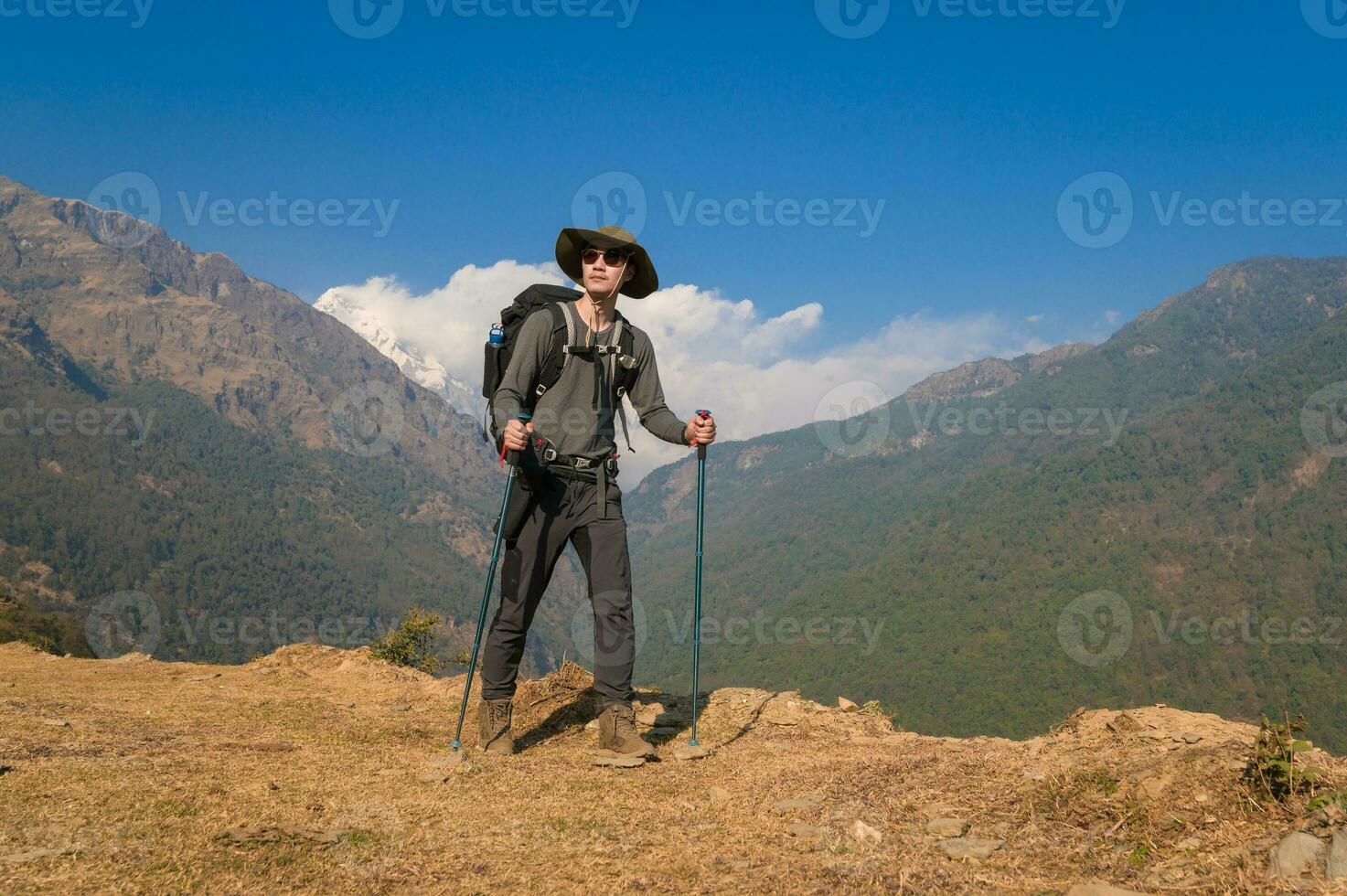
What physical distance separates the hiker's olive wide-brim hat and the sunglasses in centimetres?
5

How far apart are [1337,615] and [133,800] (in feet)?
670

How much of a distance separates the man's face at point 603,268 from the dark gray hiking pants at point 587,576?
1625mm

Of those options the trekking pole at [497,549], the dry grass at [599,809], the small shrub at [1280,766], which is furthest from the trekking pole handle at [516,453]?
the small shrub at [1280,766]

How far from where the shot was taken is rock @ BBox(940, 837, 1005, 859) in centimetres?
394

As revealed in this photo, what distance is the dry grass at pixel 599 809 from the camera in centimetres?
364

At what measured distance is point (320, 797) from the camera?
4.91 meters

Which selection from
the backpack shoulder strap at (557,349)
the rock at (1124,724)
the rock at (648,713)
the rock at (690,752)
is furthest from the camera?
the rock at (648,713)

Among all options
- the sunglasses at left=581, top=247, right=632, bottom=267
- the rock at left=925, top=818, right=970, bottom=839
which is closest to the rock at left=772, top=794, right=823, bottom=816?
the rock at left=925, top=818, right=970, bottom=839

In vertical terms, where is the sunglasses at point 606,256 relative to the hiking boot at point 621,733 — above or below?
above

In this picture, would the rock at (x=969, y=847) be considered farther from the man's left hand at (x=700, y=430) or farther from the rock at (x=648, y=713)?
the rock at (x=648, y=713)

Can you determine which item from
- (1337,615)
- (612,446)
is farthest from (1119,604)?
(612,446)

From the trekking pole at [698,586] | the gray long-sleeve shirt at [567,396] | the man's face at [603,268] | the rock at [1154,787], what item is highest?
the man's face at [603,268]

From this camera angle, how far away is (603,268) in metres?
6.91

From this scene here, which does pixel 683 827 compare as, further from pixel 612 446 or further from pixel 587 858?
pixel 612 446
